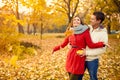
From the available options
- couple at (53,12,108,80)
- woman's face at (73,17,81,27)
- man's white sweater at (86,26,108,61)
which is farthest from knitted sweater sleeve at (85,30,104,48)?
woman's face at (73,17,81,27)

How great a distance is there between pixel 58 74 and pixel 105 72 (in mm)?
1621

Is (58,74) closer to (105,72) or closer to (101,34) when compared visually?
(105,72)

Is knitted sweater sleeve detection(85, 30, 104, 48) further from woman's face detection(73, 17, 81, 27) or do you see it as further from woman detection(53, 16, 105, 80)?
woman's face detection(73, 17, 81, 27)

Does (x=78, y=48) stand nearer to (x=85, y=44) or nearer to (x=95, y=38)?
(x=85, y=44)

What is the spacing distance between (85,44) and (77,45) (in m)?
0.16

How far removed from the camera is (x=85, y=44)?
5.62 m

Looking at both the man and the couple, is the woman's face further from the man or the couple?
the man

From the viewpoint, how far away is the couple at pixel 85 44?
548 cm

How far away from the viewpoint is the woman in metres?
5.47

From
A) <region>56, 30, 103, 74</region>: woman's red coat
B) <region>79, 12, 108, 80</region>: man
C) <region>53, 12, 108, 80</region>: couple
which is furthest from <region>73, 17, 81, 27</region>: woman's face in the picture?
<region>79, 12, 108, 80</region>: man

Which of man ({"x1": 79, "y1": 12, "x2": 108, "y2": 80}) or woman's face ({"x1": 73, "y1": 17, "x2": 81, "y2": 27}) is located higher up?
woman's face ({"x1": 73, "y1": 17, "x2": 81, "y2": 27})

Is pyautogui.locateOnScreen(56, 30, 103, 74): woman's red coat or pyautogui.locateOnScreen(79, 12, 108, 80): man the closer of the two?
pyautogui.locateOnScreen(56, 30, 103, 74): woman's red coat

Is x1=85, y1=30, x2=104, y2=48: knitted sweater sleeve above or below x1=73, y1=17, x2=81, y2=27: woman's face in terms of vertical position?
below

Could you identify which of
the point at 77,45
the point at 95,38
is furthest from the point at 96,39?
the point at 77,45
